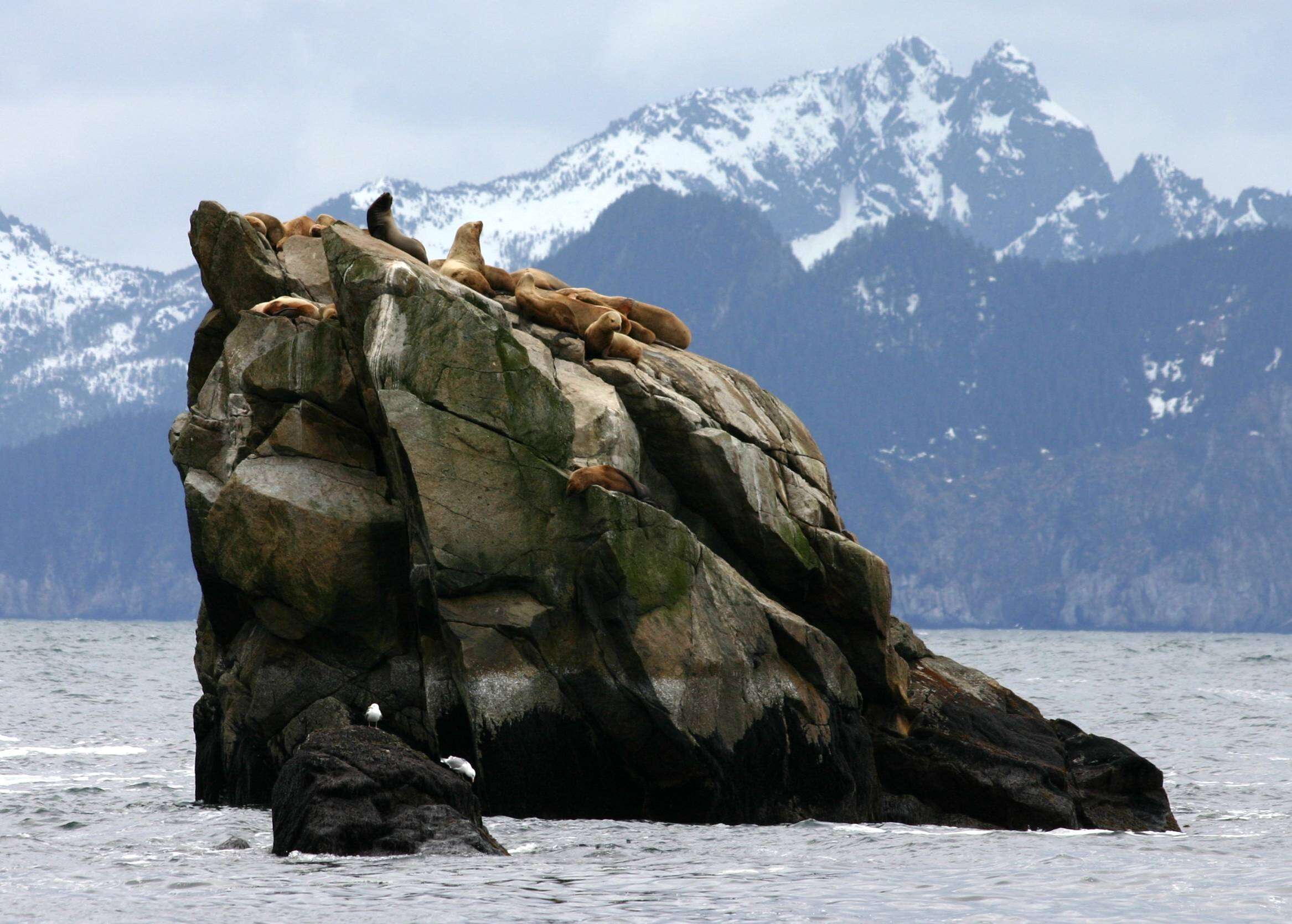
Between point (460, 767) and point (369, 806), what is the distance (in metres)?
1.76

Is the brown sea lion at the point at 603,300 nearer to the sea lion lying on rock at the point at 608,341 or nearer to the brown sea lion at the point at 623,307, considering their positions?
the brown sea lion at the point at 623,307

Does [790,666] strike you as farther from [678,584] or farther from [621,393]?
[621,393]

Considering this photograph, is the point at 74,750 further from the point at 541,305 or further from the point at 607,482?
the point at 607,482

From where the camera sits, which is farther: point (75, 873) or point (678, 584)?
point (678, 584)

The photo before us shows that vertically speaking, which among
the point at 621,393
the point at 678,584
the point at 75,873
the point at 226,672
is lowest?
the point at 75,873

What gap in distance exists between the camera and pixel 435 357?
21062 millimetres

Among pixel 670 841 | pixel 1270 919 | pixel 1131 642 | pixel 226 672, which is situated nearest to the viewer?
pixel 1270 919

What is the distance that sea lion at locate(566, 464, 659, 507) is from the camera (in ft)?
67.5

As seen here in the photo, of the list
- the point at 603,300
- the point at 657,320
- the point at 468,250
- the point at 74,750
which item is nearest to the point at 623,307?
the point at 603,300

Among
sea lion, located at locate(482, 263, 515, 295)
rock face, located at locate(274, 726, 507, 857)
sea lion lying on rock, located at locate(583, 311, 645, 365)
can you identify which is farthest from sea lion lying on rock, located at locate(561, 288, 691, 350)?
rock face, located at locate(274, 726, 507, 857)

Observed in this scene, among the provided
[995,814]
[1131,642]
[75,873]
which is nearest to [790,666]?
[995,814]

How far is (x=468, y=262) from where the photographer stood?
26.9m

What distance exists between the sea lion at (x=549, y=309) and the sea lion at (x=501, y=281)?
4.24 feet

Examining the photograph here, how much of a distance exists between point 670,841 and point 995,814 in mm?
5524
